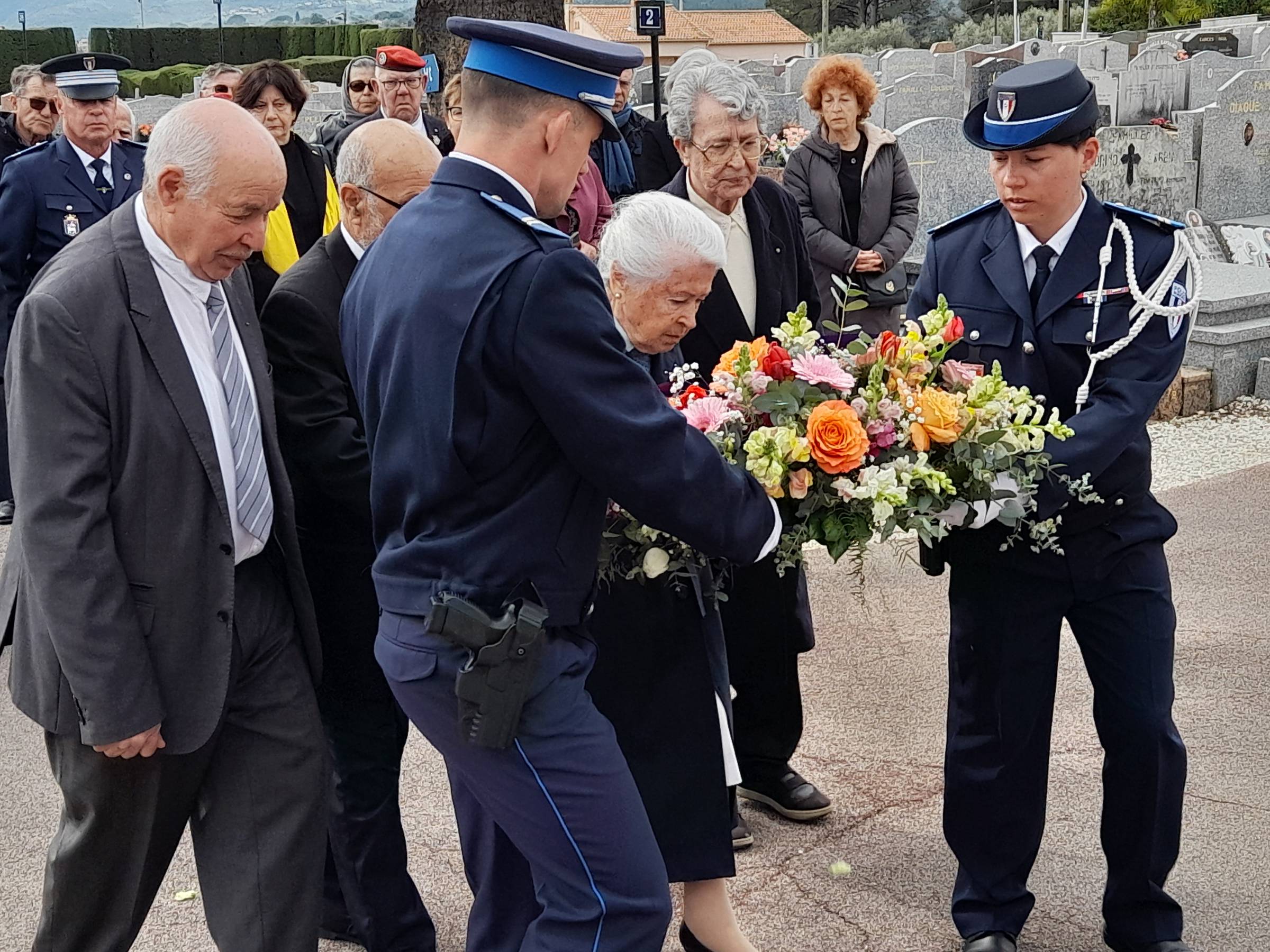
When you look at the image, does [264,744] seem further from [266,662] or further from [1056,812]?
[1056,812]

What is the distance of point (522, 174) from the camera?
2408 mm

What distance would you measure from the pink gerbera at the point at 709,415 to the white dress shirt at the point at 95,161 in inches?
190

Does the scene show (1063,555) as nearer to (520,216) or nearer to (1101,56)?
(520,216)

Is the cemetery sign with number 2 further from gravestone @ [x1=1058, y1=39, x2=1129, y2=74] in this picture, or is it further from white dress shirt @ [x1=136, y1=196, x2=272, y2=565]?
gravestone @ [x1=1058, y1=39, x2=1129, y2=74]

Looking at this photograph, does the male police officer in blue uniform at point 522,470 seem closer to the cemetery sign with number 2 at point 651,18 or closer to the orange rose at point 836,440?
the orange rose at point 836,440

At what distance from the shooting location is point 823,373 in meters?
3.06

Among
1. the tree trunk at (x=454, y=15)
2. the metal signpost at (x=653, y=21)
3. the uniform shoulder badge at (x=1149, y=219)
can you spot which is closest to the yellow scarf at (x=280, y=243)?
the uniform shoulder badge at (x=1149, y=219)

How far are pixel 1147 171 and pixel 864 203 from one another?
6.00 meters

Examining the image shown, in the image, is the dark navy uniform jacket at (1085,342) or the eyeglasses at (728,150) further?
the eyeglasses at (728,150)

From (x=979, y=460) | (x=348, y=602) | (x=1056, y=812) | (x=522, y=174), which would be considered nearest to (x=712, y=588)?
(x=979, y=460)

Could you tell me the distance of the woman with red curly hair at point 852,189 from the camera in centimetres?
736

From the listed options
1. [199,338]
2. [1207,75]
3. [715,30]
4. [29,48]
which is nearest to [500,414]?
[199,338]

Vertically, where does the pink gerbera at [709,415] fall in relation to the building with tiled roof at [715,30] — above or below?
below

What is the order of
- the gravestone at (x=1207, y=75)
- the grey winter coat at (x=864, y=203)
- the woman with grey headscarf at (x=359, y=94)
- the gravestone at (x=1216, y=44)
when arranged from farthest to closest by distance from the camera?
the gravestone at (x=1216, y=44) → the gravestone at (x=1207, y=75) → the woman with grey headscarf at (x=359, y=94) → the grey winter coat at (x=864, y=203)
